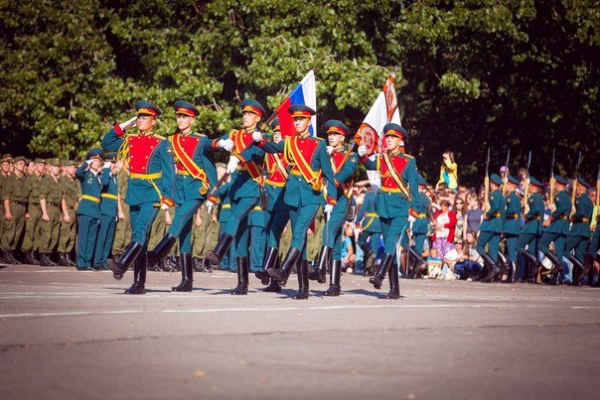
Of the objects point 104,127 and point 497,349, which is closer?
point 497,349

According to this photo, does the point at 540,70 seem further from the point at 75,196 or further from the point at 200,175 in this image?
the point at 200,175

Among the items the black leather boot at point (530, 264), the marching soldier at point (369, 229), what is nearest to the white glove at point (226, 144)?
the marching soldier at point (369, 229)

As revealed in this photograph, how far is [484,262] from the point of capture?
78.9 feet

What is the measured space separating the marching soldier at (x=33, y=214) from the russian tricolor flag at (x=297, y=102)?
639cm

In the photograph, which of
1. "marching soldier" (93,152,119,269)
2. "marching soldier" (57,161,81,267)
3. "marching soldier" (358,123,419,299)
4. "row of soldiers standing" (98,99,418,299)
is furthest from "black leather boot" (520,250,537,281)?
"marching soldier" (358,123,419,299)

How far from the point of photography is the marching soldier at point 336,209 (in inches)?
610

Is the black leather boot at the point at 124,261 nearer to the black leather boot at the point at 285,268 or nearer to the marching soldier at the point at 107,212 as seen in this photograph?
the black leather boot at the point at 285,268

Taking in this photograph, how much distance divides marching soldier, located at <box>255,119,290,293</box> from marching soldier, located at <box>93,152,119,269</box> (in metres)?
6.50

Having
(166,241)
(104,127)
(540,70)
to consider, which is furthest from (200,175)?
(540,70)

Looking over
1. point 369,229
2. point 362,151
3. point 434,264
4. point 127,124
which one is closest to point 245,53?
point 369,229

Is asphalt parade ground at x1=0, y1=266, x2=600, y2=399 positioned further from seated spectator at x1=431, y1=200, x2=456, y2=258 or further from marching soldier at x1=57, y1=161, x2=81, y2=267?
seated spectator at x1=431, y1=200, x2=456, y2=258

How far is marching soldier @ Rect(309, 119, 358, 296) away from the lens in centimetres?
1550

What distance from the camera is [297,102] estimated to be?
59.4ft

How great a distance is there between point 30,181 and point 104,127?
6.81 m
